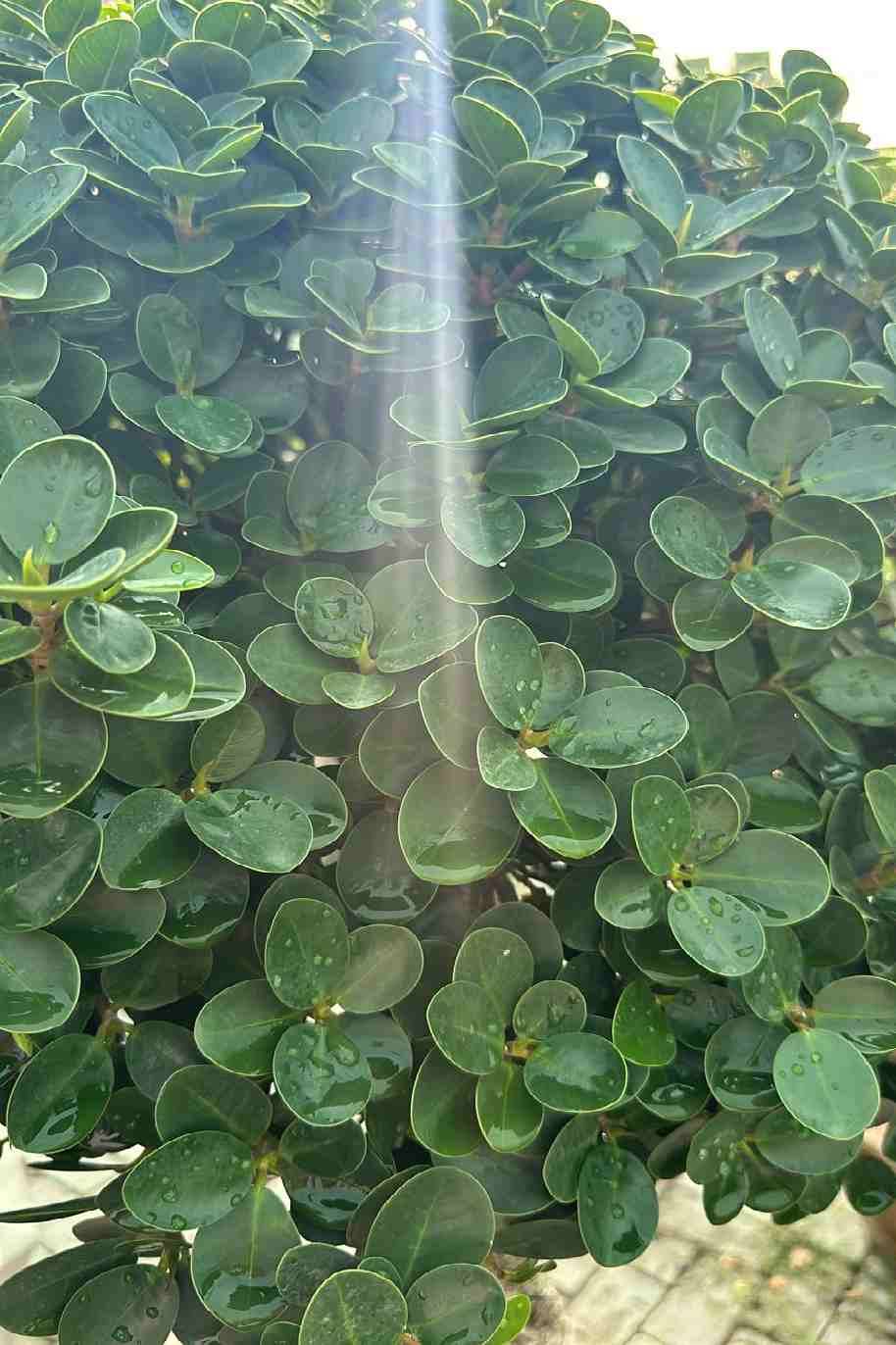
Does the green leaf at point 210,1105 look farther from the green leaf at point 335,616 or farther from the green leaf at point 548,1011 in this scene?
the green leaf at point 335,616

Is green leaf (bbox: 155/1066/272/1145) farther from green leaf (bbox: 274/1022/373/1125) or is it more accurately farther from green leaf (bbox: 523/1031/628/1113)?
green leaf (bbox: 523/1031/628/1113)

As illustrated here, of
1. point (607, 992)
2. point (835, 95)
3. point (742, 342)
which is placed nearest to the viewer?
point (607, 992)

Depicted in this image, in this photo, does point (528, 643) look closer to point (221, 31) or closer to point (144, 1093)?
point (144, 1093)

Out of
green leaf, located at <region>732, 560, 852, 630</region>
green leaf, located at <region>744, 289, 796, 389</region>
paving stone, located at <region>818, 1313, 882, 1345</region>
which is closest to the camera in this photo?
green leaf, located at <region>732, 560, 852, 630</region>

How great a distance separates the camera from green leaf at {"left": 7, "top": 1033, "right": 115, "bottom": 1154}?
65 centimetres

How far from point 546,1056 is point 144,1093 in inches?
10.9

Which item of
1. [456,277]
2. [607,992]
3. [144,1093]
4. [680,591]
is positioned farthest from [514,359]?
[144,1093]

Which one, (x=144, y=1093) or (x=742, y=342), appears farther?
(x=742, y=342)

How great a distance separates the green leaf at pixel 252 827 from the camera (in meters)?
0.62

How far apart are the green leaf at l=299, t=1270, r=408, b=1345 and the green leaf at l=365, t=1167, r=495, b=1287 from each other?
0.05 m

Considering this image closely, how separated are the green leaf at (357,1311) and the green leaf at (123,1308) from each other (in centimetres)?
17

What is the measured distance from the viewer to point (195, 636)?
25.3 inches

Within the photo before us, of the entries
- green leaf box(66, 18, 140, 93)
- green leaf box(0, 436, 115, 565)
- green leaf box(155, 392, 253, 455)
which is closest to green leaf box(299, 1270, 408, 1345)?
green leaf box(0, 436, 115, 565)

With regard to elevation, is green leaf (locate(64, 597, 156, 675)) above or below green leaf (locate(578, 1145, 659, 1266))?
above
